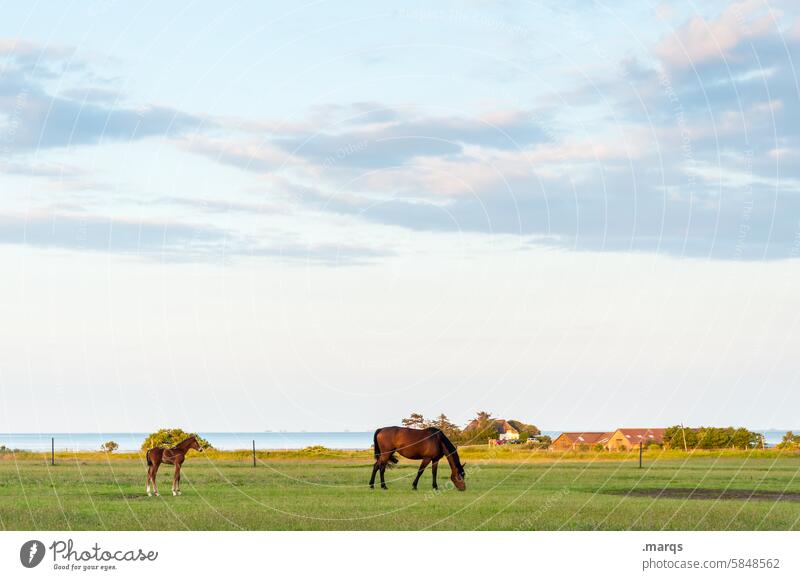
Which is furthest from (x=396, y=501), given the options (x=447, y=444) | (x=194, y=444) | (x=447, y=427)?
(x=447, y=427)

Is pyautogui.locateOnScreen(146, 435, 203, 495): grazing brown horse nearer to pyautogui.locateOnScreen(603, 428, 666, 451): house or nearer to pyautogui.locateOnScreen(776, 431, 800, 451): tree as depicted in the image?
pyautogui.locateOnScreen(776, 431, 800, 451): tree

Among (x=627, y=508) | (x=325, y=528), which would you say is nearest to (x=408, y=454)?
(x=627, y=508)

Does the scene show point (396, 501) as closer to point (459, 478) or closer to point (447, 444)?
point (459, 478)

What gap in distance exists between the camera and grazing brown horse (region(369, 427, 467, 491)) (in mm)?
33875

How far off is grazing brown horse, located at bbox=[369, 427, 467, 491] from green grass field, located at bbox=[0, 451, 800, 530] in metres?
0.75

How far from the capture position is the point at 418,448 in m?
34.8

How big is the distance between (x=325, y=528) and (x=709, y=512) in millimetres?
10281

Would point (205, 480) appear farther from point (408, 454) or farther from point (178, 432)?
point (178, 432)

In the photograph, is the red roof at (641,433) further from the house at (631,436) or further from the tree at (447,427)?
the tree at (447,427)

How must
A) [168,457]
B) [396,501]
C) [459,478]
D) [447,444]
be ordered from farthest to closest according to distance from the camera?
1. [447,444]
2. [459,478]
3. [168,457]
4. [396,501]

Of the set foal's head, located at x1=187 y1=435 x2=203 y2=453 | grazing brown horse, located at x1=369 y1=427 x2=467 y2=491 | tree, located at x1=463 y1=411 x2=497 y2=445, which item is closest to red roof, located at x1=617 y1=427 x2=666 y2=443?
tree, located at x1=463 y1=411 x2=497 y2=445

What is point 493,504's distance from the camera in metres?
29.4

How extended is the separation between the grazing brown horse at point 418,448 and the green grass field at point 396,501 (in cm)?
75

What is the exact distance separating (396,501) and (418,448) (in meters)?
4.87
